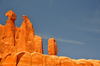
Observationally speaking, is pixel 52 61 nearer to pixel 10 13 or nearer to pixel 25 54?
pixel 25 54

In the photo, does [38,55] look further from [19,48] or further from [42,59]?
[19,48]

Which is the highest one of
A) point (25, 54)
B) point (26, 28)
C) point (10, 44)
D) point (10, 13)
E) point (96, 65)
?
point (10, 13)

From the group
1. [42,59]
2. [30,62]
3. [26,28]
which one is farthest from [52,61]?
[26,28]

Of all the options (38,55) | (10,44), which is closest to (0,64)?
(38,55)

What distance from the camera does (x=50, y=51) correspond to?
35094 mm

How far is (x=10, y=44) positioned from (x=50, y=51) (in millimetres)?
8820

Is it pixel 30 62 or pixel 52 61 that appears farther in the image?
pixel 52 61

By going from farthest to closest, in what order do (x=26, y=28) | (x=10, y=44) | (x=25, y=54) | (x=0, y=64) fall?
(x=26, y=28), (x=10, y=44), (x=25, y=54), (x=0, y=64)

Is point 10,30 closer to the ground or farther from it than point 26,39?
farther from it

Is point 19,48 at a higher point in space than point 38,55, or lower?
higher

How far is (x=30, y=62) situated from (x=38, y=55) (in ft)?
Answer: 4.44

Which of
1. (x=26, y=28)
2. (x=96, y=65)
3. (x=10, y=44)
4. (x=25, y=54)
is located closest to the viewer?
(x=25, y=54)

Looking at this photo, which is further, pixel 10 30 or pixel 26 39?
pixel 26 39

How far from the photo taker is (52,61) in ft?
67.5
